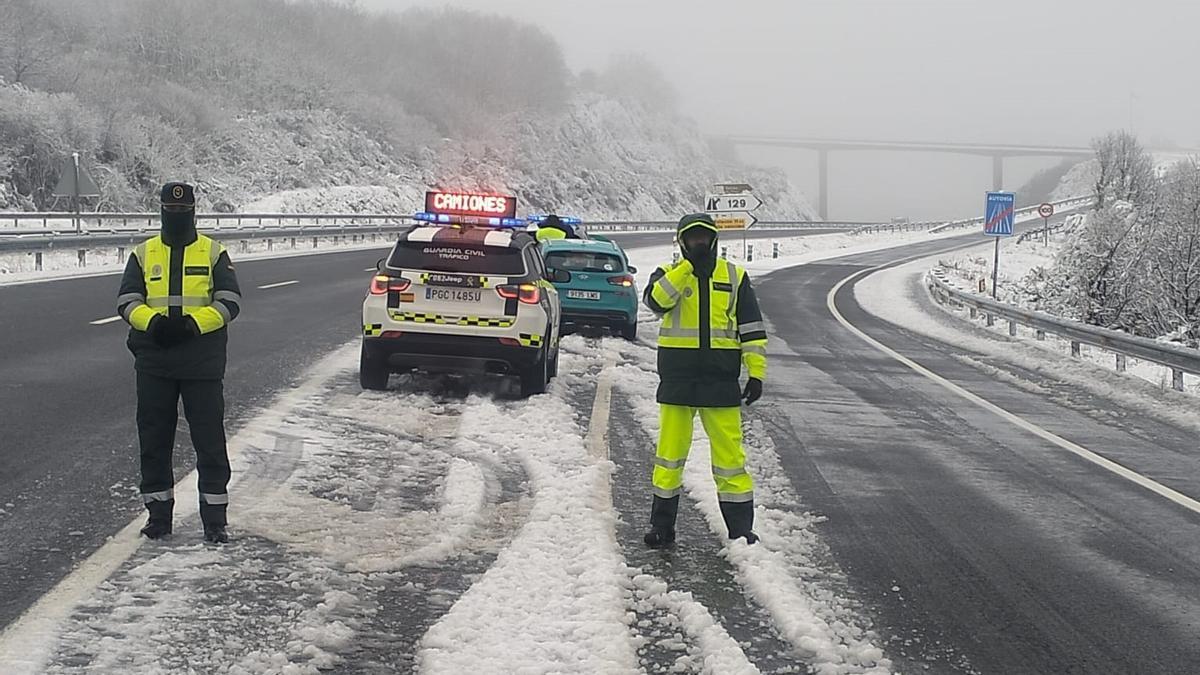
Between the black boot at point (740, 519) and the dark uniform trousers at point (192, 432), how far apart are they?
266cm

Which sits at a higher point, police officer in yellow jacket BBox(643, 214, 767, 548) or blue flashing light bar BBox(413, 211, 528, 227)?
blue flashing light bar BBox(413, 211, 528, 227)

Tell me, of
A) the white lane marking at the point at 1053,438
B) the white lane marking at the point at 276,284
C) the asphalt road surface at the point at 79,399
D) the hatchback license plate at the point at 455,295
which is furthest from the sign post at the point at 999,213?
the hatchback license plate at the point at 455,295

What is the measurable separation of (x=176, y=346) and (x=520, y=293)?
4.89 metres

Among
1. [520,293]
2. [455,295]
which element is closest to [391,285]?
[455,295]

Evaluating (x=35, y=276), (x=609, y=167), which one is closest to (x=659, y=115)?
(x=609, y=167)

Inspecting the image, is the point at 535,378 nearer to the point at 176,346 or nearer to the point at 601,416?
the point at 601,416

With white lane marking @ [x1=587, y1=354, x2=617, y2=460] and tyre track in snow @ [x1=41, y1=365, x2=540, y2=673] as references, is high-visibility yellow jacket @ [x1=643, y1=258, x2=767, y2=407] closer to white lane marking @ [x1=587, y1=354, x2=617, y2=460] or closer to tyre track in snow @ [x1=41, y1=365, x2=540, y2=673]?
tyre track in snow @ [x1=41, y1=365, x2=540, y2=673]

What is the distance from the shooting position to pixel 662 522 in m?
5.89

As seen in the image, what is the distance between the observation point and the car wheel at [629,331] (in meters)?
16.3

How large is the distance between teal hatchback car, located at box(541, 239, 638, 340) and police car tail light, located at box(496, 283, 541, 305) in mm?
5700

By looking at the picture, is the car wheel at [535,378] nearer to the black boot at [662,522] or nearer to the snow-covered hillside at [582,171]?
the black boot at [662,522]

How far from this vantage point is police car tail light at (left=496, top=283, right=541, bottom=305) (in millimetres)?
10195

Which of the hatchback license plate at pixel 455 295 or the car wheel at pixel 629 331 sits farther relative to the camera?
the car wheel at pixel 629 331

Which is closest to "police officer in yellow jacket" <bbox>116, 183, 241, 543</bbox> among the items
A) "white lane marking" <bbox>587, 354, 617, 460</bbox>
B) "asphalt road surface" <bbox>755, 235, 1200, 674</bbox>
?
"white lane marking" <bbox>587, 354, 617, 460</bbox>
